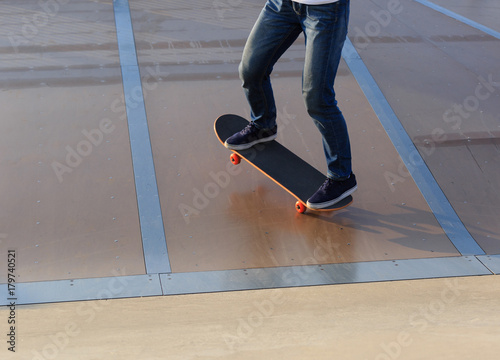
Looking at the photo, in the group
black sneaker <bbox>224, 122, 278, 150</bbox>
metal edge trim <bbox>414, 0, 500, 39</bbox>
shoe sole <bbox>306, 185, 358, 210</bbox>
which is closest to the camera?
shoe sole <bbox>306, 185, 358, 210</bbox>

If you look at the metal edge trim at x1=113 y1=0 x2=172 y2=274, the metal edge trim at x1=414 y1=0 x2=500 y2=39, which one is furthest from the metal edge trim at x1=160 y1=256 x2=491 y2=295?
the metal edge trim at x1=414 y1=0 x2=500 y2=39

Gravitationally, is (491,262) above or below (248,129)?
below

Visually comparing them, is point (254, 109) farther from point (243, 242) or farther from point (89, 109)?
point (89, 109)

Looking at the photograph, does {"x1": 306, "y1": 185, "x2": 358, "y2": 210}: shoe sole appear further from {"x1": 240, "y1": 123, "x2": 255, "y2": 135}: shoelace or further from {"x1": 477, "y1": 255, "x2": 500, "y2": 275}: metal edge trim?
{"x1": 477, "y1": 255, "x2": 500, "y2": 275}: metal edge trim

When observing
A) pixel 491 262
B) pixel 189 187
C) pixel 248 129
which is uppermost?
pixel 248 129

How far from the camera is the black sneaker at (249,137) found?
3.55m

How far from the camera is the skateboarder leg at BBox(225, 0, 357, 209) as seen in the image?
115 inches

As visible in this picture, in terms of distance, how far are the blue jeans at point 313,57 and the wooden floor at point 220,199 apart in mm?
455

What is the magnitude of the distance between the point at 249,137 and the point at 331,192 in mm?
647

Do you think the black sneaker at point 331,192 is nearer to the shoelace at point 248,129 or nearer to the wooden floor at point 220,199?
the wooden floor at point 220,199

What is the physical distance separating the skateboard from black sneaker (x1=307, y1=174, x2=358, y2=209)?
0.03m

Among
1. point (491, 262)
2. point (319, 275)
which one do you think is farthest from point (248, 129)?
point (491, 262)

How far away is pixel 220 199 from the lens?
11.1ft

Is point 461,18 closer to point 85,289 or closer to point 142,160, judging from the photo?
point 142,160
